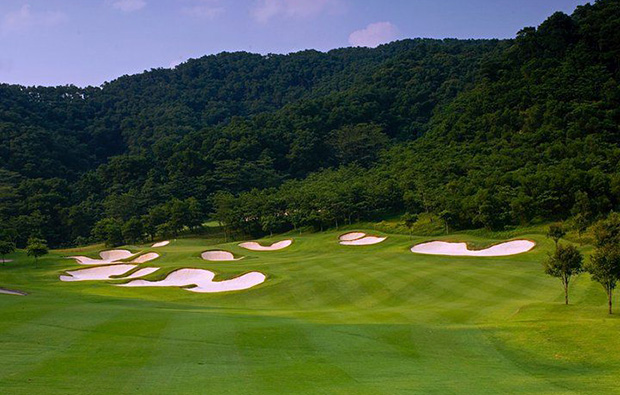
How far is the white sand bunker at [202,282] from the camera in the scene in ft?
101

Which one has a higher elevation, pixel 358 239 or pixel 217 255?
pixel 217 255

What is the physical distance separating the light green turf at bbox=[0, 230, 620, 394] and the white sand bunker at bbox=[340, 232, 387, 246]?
20717mm

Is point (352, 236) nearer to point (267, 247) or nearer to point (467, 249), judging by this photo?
point (267, 247)

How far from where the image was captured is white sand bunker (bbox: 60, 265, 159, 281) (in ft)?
128

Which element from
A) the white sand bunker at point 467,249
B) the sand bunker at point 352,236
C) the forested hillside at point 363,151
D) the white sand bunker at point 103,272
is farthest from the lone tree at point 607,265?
the sand bunker at point 352,236

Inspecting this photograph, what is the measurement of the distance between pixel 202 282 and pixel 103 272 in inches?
531

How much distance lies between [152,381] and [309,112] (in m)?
121

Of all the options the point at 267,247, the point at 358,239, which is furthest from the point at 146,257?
the point at 358,239

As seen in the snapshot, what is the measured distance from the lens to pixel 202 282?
109ft

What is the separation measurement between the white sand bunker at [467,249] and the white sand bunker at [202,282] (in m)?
14.6

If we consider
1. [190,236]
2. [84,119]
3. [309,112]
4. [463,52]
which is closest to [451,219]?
[190,236]

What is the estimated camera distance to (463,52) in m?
142

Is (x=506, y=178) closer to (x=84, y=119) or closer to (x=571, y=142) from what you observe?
(x=571, y=142)

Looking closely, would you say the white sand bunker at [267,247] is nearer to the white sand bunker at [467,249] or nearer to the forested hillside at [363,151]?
the forested hillside at [363,151]
